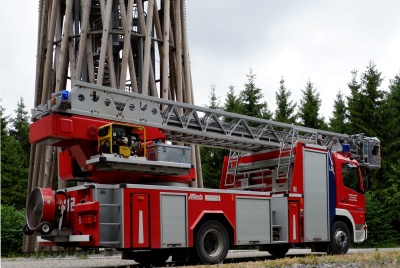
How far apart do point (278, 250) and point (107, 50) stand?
901 cm

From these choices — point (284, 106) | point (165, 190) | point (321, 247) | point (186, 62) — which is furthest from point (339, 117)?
point (165, 190)

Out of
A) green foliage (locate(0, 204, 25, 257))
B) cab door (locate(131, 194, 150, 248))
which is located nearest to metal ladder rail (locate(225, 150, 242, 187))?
cab door (locate(131, 194, 150, 248))

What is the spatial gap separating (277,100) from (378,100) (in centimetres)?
663

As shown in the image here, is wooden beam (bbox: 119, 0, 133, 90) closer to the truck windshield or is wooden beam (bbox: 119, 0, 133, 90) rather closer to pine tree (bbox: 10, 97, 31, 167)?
the truck windshield

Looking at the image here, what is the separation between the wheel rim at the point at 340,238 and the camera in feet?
60.1

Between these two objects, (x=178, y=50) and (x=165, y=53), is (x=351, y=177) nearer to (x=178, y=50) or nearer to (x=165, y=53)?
(x=165, y=53)

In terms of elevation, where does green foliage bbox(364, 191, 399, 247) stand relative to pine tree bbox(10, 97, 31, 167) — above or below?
below

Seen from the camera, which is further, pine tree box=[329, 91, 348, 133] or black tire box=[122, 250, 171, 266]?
pine tree box=[329, 91, 348, 133]

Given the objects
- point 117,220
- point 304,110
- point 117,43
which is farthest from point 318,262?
point 304,110

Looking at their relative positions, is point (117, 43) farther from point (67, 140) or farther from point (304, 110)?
point (304, 110)

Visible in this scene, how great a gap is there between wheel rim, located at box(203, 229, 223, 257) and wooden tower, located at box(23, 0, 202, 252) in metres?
7.35

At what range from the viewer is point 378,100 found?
38250mm

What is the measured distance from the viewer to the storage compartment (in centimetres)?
1440

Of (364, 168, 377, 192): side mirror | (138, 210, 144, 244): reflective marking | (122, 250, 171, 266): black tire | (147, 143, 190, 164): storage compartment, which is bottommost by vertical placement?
(122, 250, 171, 266): black tire
